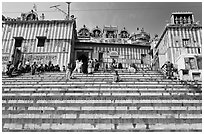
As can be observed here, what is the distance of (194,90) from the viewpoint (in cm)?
870

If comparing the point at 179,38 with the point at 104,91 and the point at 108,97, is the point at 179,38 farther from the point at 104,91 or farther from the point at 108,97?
the point at 108,97

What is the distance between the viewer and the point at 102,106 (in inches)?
287

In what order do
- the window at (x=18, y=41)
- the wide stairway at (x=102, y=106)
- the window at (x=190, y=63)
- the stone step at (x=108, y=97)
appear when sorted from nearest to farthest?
1. the wide stairway at (x=102, y=106)
2. the stone step at (x=108, y=97)
3. the window at (x=190, y=63)
4. the window at (x=18, y=41)

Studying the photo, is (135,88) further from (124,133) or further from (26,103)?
(26,103)

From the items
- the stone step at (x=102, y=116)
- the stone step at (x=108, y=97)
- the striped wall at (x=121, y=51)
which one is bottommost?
the stone step at (x=102, y=116)

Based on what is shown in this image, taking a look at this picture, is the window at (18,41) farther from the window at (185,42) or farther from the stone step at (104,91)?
the window at (185,42)

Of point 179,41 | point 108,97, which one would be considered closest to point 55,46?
point 108,97

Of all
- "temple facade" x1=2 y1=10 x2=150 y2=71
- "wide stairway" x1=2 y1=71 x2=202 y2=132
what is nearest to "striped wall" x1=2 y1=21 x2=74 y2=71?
"temple facade" x1=2 y1=10 x2=150 y2=71

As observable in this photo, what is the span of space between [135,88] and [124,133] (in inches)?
152

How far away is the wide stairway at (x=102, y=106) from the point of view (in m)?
6.17

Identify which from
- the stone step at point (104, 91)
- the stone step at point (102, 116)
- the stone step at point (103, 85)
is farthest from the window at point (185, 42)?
the stone step at point (102, 116)

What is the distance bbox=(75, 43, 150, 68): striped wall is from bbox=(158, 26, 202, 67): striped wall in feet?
12.4

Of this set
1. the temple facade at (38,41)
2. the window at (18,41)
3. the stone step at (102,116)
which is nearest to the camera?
the stone step at (102,116)

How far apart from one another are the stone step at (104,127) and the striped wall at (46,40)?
12918 mm
